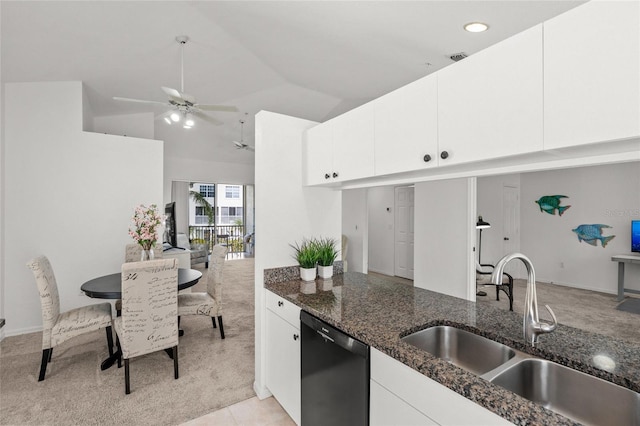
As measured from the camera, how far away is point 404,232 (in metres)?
6.20

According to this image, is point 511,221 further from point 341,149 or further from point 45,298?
point 45,298

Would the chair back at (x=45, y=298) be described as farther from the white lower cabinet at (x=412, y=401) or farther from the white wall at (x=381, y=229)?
the white wall at (x=381, y=229)

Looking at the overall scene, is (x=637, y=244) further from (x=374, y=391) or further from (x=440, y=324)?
(x=374, y=391)

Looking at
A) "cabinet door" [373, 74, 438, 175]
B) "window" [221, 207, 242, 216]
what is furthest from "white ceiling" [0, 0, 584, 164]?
"window" [221, 207, 242, 216]

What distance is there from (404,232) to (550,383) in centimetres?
516

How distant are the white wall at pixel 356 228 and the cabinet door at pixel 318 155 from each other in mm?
4036

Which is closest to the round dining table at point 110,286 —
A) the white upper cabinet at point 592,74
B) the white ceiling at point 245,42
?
the white ceiling at point 245,42

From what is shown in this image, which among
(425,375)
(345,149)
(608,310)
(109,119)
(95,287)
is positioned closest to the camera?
(425,375)

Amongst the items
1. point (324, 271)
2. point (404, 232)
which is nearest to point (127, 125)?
point (324, 271)

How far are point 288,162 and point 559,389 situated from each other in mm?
2006

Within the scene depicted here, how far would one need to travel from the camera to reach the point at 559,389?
3.60 ft

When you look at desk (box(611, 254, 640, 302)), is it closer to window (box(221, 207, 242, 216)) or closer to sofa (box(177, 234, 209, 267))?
sofa (box(177, 234, 209, 267))

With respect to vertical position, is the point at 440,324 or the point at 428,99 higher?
the point at 428,99

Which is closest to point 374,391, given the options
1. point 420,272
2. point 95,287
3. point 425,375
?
point 425,375
